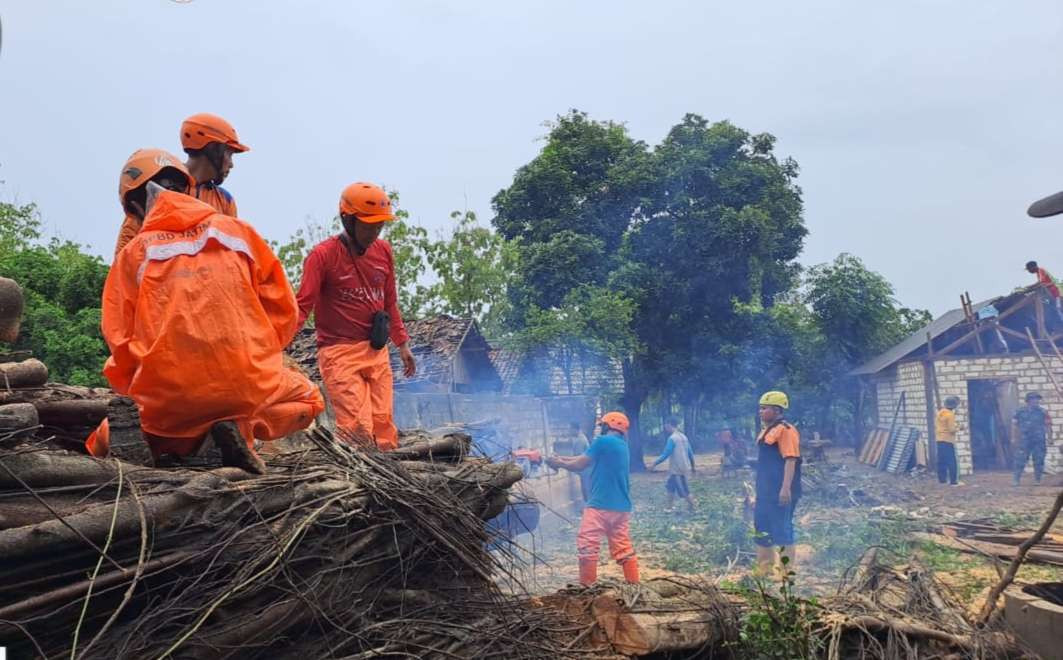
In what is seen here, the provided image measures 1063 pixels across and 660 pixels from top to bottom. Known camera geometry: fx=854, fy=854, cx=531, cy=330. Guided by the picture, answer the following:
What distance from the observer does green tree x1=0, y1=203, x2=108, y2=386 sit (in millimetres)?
9250

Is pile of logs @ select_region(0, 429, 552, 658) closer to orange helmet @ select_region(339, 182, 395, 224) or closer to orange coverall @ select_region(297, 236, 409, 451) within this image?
orange coverall @ select_region(297, 236, 409, 451)

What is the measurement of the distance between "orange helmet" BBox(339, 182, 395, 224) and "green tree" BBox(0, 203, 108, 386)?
5.34 metres

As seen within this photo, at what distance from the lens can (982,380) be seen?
21109 mm

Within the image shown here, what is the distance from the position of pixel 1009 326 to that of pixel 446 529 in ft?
68.9

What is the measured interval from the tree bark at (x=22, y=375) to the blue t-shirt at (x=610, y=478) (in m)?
5.41

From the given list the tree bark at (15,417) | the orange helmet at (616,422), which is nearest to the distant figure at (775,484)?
the orange helmet at (616,422)

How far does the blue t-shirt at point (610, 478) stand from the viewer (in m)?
7.81

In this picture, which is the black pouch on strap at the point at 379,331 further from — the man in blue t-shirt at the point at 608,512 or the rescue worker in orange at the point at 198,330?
the man in blue t-shirt at the point at 608,512

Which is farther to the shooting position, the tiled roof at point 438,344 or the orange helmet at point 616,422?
the tiled roof at point 438,344

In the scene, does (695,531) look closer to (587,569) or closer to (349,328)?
(587,569)

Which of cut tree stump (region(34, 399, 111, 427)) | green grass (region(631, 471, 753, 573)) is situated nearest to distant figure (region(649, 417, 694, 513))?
green grass (region(631, 471, 753, 573))

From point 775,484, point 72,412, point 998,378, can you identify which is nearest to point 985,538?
point 775,484

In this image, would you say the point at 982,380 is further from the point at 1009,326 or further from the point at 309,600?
the point at 309,600

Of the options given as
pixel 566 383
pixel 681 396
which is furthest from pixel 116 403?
pixel 681 396
